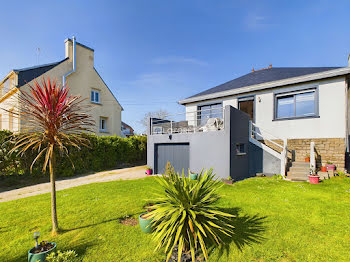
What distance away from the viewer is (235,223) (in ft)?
14.2

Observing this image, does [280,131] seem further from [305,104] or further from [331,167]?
[331,167]

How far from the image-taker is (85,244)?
3.50 meters

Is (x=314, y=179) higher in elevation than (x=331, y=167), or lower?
lower

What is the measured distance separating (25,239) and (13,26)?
1024cm

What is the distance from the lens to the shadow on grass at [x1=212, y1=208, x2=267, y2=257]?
344 cm

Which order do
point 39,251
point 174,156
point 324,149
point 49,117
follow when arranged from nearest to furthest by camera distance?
point 39,251 < point 49,117 < point 324,149 < point 174,156

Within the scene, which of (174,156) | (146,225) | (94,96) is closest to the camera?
(146,225)

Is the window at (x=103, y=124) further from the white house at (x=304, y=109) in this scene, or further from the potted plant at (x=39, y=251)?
the potted plant at (x=39, y=251)

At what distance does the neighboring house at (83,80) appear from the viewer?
14648mm

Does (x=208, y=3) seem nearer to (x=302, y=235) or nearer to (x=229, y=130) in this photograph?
(x=229, y=130)

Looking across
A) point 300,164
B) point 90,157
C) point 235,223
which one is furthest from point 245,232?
point 90,157

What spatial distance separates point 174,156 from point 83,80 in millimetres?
13371

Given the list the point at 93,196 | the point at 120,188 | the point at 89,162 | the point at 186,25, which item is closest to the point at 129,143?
the point at 89,162

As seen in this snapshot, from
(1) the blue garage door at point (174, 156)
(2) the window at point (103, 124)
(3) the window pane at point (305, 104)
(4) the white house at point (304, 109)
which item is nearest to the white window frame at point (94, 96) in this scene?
(2) the window at point (103, 124)
